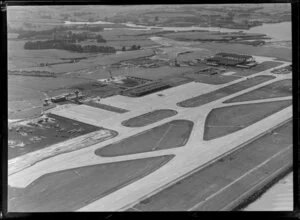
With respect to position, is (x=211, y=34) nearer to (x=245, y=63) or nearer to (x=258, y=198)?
(x=245, y=63)

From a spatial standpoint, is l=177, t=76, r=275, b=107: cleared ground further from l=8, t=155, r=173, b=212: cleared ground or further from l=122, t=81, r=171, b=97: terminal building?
l=8, t=155, r=173, b=212: cleared ground

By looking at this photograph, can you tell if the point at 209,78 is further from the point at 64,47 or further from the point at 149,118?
the point at 64,47

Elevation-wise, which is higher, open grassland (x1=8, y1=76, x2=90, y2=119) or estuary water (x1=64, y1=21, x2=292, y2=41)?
estuary water (x1=64, y1=21, x2=292, y2=41)

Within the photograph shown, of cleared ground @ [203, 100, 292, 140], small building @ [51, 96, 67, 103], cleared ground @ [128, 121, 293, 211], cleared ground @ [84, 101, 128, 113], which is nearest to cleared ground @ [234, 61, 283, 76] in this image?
cleared ground @ [203, 100, 292, 140]

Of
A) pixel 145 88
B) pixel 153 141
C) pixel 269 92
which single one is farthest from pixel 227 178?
pixel 145 88

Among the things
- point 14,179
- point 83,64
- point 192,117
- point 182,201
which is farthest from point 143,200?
point 83,64

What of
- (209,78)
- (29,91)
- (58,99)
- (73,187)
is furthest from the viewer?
(209,78)
